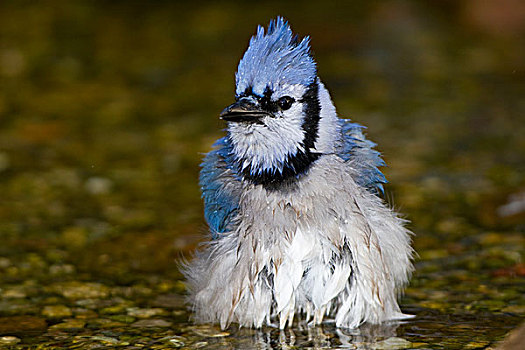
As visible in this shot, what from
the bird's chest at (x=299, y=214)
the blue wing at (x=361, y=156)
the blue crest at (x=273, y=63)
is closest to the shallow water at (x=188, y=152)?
the bird's chest at (x=299, y=214)

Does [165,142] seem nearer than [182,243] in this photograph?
No

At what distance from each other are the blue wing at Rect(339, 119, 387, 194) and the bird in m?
0.01

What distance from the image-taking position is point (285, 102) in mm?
3012

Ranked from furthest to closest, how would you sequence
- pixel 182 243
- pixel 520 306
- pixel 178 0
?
pixel 178 0
pixel 182 243
pixel 520 306

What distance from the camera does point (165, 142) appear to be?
5914mm

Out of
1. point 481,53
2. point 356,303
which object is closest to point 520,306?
point 356,303

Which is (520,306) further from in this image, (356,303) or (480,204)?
(480,204)

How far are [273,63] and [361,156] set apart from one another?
0.57m

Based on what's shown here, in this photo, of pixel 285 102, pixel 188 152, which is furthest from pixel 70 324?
pixel 188 152

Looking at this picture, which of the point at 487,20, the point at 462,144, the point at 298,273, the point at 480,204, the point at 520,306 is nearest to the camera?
the point at 298,273

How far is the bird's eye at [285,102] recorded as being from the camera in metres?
3.00

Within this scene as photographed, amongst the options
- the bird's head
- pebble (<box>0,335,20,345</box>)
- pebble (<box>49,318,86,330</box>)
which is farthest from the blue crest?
pebble (<box>0,335,20,345</box>)

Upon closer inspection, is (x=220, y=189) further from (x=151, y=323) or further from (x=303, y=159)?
(x=151, y=323)

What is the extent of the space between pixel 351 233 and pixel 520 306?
89cm
